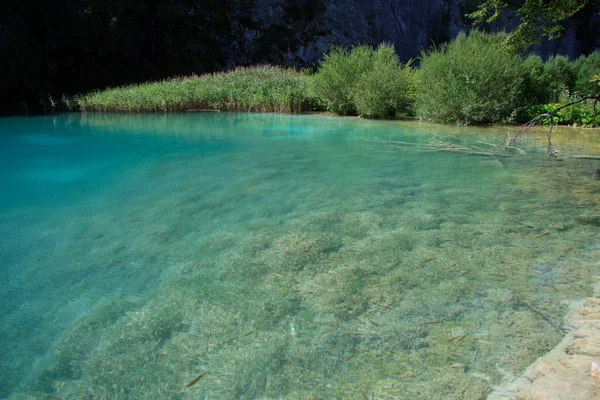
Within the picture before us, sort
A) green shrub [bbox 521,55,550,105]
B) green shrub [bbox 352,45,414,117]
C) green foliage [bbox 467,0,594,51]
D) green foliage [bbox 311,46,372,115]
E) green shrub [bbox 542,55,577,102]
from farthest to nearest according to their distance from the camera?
green foliage [bbox 311,46,372,115]
green shrub [bbox 352,45,414,117]
green shrub [bbox 542,55,577,102]
green shrub [bbox 521,55,550,105]
green foliage [bbox 467,0,594,51]

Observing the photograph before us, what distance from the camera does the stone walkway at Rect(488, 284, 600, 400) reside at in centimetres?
196

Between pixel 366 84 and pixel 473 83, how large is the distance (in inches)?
133

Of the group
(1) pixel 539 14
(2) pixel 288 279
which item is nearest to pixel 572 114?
(1) pixel 539 14

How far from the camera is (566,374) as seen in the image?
2.08 m

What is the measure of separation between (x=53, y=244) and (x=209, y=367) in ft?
7.79

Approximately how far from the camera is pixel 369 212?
466 cm

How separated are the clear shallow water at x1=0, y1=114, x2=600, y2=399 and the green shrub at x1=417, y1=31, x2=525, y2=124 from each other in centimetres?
600

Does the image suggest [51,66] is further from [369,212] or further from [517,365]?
[517,365]

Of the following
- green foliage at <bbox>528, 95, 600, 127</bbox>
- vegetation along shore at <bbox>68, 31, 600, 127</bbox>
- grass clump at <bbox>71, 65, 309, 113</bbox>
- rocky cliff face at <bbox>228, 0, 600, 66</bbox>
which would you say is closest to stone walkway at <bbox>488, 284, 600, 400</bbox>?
vegetation along shore at <bbox>68, 31, 600, 127</bbox>

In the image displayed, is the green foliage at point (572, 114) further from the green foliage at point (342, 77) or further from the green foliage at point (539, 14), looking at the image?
the green foliage at point (342, 77)

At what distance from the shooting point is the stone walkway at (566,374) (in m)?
1.96

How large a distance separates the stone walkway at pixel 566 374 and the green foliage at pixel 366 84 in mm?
12372

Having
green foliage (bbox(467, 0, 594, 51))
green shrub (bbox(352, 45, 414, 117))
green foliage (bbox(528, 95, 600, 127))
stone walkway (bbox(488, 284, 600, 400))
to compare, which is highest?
green foliage (bbox(467, 0, 594, 51))

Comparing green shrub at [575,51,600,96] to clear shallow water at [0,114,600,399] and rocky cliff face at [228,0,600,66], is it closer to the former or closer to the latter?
clear shallow water at [0,114,600,399]
